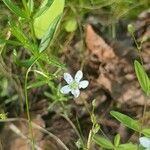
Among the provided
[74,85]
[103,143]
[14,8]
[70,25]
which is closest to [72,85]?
[74,85]

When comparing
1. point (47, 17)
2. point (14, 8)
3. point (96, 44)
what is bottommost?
point (96, 44)

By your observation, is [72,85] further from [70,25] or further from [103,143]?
[70,25]

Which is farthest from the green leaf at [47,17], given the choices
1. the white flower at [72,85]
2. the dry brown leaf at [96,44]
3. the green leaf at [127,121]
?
the dry brown leaf at [96,44]

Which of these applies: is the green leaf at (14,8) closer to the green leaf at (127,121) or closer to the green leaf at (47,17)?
the green leaf at (47,17)

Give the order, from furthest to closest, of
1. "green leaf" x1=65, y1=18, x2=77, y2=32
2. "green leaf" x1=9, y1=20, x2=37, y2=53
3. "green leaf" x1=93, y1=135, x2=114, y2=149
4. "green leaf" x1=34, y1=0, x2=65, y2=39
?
"green leaf" x1=65, y1=18, x2=77, y2=32 → "green leaf" x1=34, y1=0, x2=65, y2=39 → "green leaf" x1=93, y1=135, x2=114, y2=149 → "green leaf" x1=9, y1=20, x2=37, y2=53

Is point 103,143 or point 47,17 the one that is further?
point 47,17

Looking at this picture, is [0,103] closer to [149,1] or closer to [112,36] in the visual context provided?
[112,36]

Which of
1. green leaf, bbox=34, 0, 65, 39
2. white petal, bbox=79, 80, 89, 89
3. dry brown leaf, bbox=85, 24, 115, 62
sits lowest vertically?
dry brown leaf, bbox=85, 24, 115, 62

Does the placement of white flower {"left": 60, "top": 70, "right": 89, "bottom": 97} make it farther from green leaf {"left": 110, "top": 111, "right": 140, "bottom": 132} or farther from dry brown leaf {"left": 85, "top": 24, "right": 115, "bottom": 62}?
dry brown leaf {"left": 85, "top": 24, "right": 115, "bottom": 62}

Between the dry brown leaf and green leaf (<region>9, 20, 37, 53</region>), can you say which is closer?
green leaf (<region>9, 20, 37, 53</region>)

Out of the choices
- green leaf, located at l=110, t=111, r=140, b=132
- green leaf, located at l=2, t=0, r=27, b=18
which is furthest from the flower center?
green leaf, located at l=2, t=0, r=27, b=18

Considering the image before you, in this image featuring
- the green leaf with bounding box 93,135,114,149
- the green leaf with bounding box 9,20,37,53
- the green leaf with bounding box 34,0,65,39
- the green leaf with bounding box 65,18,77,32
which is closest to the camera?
the green leaf with bounding box 9,20,37,53
